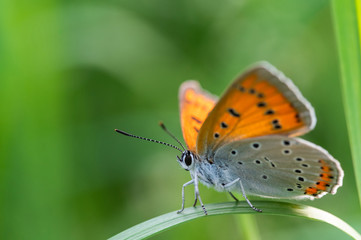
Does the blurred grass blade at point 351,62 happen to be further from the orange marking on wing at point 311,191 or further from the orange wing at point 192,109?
the orange wing at point 192,109

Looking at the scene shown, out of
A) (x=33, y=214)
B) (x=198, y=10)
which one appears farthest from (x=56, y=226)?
(x=198, y=10)

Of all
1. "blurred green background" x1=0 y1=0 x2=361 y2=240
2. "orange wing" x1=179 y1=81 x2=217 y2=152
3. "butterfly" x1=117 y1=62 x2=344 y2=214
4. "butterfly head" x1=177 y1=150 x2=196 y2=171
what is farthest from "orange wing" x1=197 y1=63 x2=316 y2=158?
"blurred green background" x1=0 y1=0 x2=361 y2=240

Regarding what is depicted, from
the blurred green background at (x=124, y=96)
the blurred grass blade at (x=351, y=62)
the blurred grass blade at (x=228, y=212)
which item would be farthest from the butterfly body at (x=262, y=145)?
the blurred green background at (x=124, y=96)

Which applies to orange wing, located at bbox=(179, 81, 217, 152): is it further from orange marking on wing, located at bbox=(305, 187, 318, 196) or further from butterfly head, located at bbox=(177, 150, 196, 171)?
orange marking on wing, located at bbox=(305, 187, 318, 196)

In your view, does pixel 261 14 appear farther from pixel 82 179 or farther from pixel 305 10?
pixel 82 179

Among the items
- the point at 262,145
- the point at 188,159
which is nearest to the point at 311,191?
the point at 262,145

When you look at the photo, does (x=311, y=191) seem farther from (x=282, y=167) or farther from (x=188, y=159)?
(x=188, y=159)

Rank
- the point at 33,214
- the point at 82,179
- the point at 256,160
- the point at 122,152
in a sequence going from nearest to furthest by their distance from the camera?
the point at 256,160 < the point at 33,214 < the point at 82,179 < the point at 122,152
